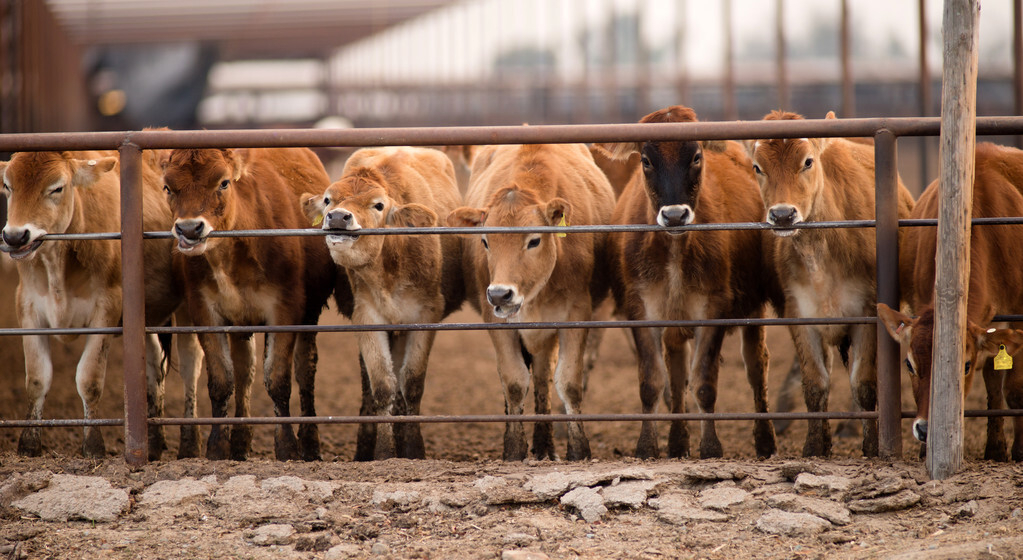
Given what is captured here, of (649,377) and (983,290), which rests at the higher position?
(983,290)

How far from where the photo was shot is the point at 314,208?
618 cm

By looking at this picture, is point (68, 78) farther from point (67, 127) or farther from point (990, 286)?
point (990, 286)

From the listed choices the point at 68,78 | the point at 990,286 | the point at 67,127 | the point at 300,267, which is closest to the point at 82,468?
the point at 300,267

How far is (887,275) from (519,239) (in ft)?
6.88

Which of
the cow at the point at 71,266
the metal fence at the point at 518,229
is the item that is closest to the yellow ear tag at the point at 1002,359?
the metal fence at the point at 518,229

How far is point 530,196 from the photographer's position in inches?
235

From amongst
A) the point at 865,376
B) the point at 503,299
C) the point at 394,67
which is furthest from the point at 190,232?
the point at 394,67

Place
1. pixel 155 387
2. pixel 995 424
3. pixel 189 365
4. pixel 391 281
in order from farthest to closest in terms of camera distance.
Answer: pixel 189 365 < pixel 155 387 < pixel 391 281 < pixel 995 424

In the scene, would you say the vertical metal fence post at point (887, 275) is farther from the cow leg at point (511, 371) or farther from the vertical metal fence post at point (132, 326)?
the vertical metal fence post at point (132, 326)

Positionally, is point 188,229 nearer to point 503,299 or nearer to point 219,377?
point 219,377

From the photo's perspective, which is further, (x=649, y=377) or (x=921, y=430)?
(x=649, y=377)

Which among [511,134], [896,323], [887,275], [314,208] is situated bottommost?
[896,323]

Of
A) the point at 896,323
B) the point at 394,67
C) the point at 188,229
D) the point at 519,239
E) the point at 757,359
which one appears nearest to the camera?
the point at 896,323

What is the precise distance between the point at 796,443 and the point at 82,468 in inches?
191
